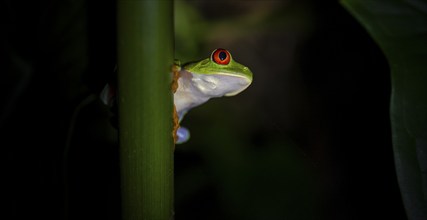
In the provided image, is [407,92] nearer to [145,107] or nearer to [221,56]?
[221,56]

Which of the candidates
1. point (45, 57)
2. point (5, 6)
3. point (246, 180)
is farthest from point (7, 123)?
point (246, 180)

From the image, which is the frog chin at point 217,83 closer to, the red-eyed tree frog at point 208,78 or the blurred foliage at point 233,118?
the red-eyed tree frog at point 208,78

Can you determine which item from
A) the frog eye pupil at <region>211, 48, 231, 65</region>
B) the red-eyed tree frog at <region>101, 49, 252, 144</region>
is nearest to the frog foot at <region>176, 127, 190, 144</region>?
the red-eyed tree frog at <region>101, 49, 252, 144</region>

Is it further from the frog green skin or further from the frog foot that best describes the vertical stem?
the frog foot

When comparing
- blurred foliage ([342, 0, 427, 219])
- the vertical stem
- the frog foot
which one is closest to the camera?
the vertical stem

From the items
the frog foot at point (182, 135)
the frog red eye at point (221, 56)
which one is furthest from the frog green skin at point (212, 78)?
the frog foot at point (182, 135)

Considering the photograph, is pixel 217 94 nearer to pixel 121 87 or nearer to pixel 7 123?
pixel 121 87

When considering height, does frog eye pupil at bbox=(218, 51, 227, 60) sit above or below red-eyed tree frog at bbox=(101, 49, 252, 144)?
above
